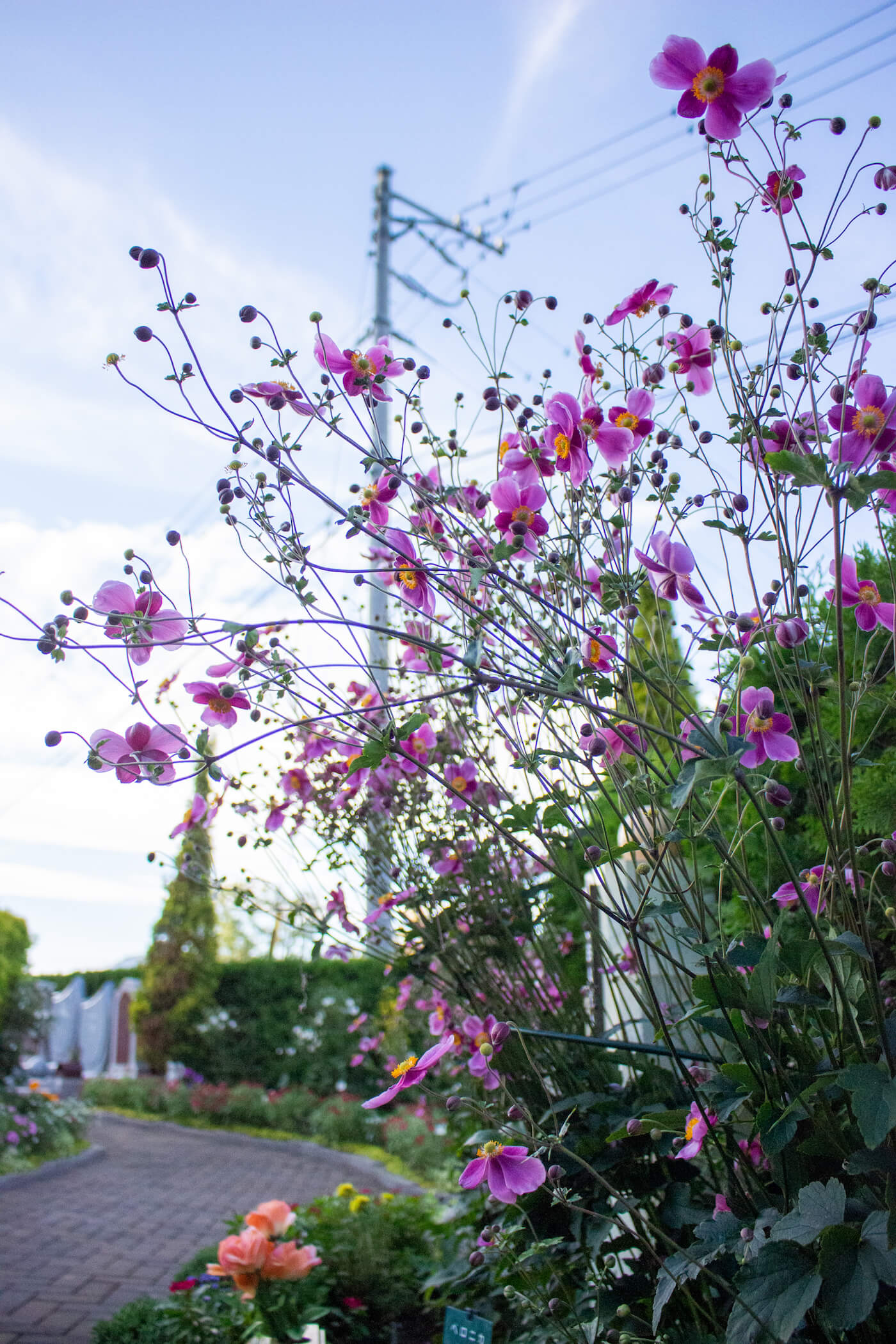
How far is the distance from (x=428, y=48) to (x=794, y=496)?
118 inches

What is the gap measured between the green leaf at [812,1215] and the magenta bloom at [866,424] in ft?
2.43

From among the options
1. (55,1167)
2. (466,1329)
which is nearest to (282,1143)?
(55,1167)

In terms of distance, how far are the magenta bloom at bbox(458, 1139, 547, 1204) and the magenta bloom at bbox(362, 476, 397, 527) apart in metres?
0.80

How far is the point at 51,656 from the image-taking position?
1.04 m

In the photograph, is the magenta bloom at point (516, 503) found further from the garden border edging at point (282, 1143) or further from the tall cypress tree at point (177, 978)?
the tall cypress tree at point (177, 978)

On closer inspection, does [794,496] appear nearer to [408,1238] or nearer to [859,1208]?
[859,1208]

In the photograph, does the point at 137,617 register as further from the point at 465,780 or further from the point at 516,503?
the point at 465,780

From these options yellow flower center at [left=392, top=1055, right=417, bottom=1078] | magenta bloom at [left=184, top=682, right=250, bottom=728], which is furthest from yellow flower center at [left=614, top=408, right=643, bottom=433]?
yellow flower center at [left=392, top=1055, right=417, bottom=1078]

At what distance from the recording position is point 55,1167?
6.30 metres

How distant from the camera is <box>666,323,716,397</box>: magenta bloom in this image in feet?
4.32

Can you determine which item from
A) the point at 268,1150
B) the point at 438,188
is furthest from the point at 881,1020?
the point at 438,188

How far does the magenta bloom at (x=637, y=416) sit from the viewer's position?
4.16ft

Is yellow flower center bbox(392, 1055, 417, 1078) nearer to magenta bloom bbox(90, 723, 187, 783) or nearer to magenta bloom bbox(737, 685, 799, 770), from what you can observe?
magenta bloom bbox(90, 723, 187, 783)

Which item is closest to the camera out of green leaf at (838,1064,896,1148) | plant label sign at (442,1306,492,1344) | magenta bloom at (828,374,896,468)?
green leaf at (838,1064,896,1148)
